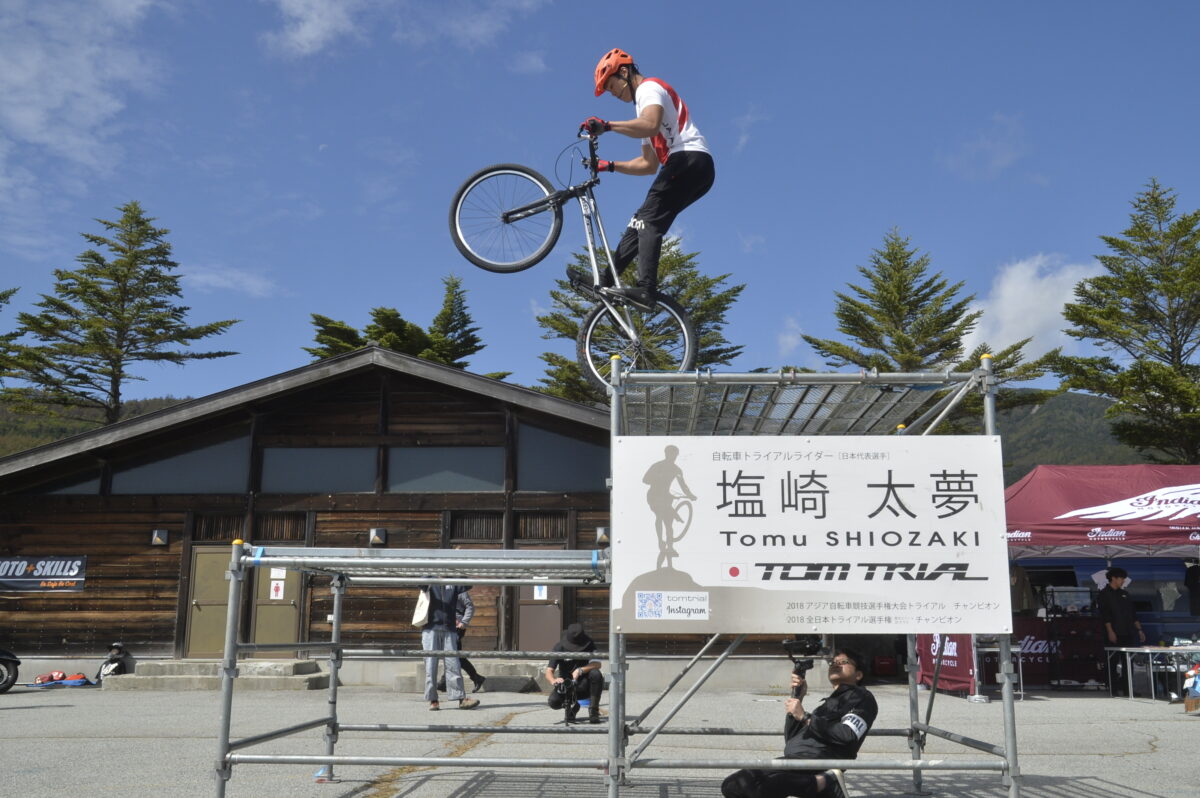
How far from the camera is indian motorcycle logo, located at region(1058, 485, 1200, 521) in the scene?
14.6 metres

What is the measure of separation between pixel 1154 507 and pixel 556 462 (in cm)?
1011

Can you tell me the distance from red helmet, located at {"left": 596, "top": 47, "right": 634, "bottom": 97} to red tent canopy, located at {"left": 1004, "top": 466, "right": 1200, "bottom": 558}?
29.7 feet

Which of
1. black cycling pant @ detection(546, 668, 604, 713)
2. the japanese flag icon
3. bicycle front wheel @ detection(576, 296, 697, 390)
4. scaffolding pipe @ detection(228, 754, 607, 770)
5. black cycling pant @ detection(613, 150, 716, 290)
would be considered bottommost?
black cycling pant @ detection(546, 668, 604, 713)

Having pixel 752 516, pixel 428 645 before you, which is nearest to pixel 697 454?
pixel 752 516

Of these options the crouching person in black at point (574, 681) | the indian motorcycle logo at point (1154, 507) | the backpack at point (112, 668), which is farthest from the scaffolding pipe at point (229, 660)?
the indian motorcycle logo at point (1154, 507)

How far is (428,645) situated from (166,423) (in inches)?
310

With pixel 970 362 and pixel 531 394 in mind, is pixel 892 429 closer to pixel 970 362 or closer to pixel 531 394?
pixel 531 394

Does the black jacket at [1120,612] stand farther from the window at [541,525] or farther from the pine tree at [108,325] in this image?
the pine tree at [108,325]

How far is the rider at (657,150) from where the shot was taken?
6809 mm

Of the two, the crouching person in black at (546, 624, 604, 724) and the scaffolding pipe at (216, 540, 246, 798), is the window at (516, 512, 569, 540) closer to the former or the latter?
the crouching person in black at (546, 624, 604, 724)

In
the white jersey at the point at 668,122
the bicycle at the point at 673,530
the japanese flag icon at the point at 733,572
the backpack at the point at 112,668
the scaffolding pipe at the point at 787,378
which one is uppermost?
the white jersey at the point at 668,122

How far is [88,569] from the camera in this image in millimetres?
17188

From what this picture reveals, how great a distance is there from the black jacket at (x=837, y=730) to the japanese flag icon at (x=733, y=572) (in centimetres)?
118

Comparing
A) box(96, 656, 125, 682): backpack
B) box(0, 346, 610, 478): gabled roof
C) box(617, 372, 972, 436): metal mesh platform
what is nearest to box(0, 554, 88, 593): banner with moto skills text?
box(0, 346, 610, 478): gabled roof
